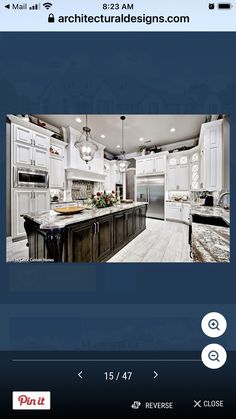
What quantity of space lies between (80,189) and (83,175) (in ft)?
0.95

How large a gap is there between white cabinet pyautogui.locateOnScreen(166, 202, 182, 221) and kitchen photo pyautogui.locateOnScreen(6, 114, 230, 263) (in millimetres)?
23

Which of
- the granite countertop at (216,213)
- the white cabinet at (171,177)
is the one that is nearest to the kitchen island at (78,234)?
the granite countertop at (216,213)

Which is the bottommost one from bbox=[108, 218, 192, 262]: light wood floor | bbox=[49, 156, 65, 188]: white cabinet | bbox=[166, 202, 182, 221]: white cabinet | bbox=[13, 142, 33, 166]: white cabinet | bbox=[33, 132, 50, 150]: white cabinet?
bbox=[108, 218, 192, 262]: light wood floor

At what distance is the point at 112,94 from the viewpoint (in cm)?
39

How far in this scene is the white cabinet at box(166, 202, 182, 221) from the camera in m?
3.15

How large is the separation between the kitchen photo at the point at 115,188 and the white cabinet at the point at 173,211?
0.02 metres

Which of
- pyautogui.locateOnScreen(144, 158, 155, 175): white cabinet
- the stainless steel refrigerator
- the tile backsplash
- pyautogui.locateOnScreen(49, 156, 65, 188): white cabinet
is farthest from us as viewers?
pyautogui.locateOnScreen(144, 158, 155, 175): white cabinet

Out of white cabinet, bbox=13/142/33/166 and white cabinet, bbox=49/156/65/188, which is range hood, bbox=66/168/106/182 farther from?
white cabinet, bbox=13/142/33/166

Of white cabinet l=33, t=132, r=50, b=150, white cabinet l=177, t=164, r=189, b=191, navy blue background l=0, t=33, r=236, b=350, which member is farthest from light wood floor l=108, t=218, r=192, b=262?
white cabinet l=177, t=164, r=189, b=191

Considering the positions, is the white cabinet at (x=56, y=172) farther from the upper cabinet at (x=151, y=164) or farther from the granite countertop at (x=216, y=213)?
the upper cabinet at (x=151, y=164)
